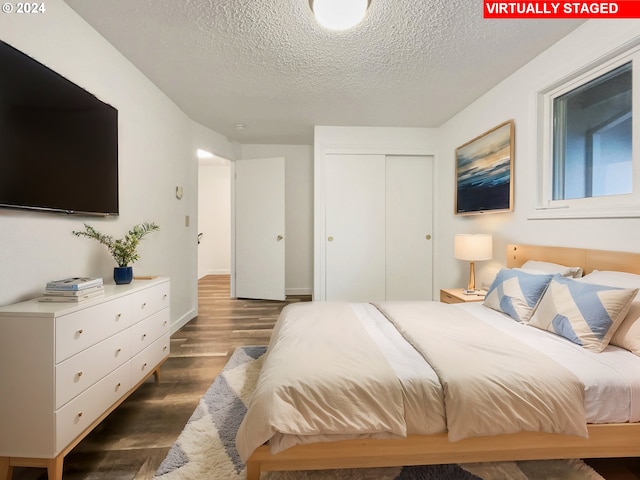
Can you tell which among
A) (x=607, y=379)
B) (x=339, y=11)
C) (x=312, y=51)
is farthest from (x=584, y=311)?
(x=312, y=51)

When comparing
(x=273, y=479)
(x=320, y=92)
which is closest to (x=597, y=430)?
(x=273, y=479)

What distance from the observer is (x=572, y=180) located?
2139mm

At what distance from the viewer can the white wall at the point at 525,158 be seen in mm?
1764

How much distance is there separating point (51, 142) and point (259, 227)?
3122 mm

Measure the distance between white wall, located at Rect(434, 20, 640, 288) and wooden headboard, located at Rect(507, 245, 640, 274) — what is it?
0.17 feet

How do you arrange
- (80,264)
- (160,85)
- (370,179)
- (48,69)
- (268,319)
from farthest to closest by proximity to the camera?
(370,179), (268,319), (160,85), (80,264), (48,69)

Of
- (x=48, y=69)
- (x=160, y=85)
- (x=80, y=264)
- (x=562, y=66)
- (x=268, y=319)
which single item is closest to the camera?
(x=48, y=69)

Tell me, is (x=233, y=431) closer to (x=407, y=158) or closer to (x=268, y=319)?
(x=268, y=319)

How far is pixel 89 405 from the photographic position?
1413 mm

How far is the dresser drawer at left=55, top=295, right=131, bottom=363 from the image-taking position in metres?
1.27

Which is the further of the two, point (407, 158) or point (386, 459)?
point (407, 158)

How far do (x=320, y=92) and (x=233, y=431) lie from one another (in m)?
2.81

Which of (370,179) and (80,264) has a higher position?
(370,179)

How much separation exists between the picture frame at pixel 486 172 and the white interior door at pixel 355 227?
3.26ft
